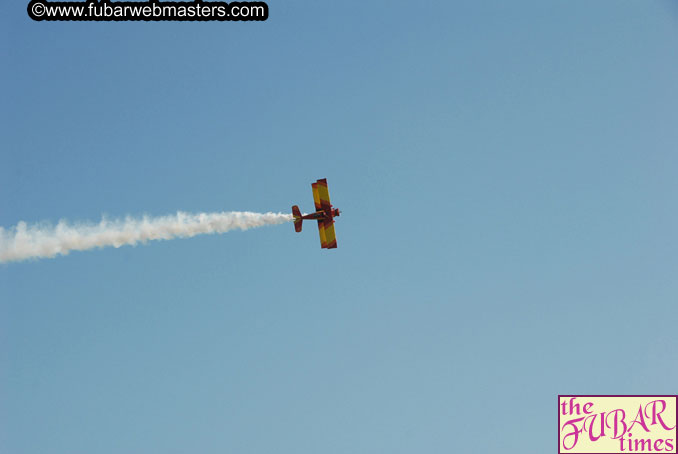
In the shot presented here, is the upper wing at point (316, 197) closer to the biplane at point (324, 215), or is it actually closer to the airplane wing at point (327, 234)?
the biplane at point (324, 215)

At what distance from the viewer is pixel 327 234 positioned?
3155 inches

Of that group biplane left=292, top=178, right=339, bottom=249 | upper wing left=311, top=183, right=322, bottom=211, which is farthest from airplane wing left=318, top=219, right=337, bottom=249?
upper wing left=311, top=183, right=322, bottom=211

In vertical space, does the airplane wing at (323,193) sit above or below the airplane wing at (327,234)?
above

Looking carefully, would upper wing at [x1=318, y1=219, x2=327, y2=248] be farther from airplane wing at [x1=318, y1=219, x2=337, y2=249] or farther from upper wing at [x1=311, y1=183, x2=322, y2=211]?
upper wing at [x1=311, y1=183, x2=322, y2=211]

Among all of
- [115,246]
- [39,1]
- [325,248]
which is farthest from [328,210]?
[39,1]

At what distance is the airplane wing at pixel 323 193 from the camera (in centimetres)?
8000

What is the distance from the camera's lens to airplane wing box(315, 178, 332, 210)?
80000 mm

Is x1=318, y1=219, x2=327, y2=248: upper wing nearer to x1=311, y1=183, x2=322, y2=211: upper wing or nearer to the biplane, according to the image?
the biplane

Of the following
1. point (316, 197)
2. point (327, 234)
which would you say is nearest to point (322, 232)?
point (327, 234)

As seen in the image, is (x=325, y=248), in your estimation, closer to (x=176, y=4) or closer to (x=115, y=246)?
(x=115, y=246)

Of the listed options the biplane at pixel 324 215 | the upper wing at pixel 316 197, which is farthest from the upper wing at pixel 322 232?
the upper wing at pixel 316 197

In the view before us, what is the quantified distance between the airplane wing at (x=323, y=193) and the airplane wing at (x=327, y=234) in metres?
1.16

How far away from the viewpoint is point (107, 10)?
211 ft

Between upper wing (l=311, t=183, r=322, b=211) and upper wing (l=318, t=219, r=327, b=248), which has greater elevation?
upper wing (l=311, t=183, r=322, b=211)
